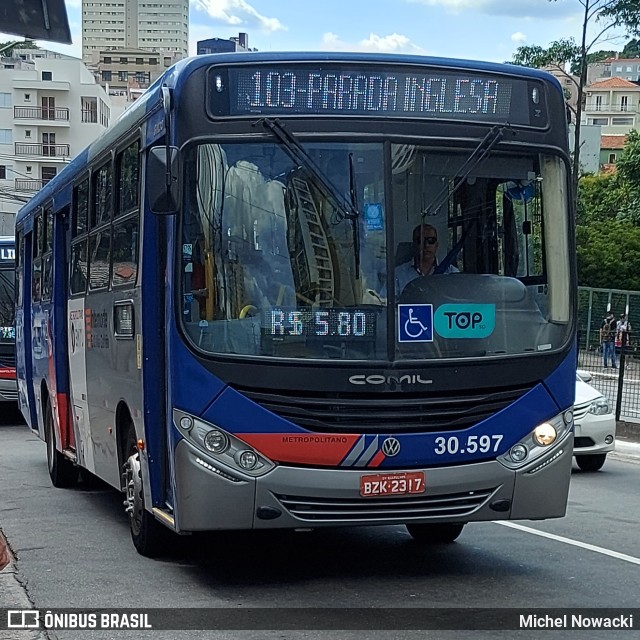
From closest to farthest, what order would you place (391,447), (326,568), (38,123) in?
1. (391,447)
2. (326,568)
3. (38,123)

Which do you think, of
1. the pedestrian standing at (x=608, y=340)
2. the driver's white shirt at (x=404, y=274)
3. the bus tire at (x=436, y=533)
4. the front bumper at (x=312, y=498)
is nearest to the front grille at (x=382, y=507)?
the front bumper at (x=312, y=498)

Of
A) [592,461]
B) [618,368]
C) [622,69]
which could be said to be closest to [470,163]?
[592,461]

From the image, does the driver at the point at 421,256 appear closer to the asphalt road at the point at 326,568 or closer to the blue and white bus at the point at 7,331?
the asphalt road at the point at 326,568

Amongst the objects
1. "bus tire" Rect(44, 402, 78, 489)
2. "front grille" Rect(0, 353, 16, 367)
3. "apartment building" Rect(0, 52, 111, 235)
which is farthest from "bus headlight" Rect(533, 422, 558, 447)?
"apartment building" Rect(0, 52, 111, 235)

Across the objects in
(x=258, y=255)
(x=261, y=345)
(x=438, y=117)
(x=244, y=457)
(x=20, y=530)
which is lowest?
(x=20, y=530)

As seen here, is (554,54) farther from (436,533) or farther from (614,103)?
(614,103)

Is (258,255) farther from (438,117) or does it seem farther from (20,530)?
(20,530)

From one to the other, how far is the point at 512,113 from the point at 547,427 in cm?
203

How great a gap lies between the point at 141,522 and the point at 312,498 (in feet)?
6.23

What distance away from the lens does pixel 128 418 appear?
922cm

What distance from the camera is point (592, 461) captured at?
15.7m

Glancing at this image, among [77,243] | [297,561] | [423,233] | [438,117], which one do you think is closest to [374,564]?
[297,561]

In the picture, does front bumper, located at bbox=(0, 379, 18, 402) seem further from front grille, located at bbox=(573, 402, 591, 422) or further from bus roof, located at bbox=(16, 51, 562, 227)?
bus roof, located at bbox=(16, 51, 562, 227)

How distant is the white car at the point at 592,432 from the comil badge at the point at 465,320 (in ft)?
25.2
